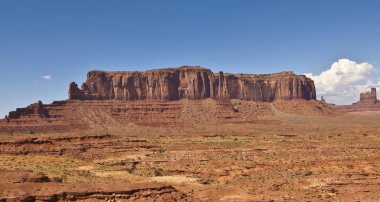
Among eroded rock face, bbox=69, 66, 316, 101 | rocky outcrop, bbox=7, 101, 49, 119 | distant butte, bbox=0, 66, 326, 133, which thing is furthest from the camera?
eroded rock face, bbox=69, 66, 316, 101

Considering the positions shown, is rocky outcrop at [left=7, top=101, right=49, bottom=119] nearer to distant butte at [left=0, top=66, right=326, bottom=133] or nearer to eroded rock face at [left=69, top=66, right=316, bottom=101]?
distant butte at [left=0, top=66, right=326, bottom=133]

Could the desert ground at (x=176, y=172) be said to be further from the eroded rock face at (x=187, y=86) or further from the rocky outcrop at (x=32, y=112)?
the eroded rock face at (x=187, y=86)

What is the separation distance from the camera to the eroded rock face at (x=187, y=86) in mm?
127562

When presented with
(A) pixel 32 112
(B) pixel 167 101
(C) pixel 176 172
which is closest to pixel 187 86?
(B) pixel 167 101

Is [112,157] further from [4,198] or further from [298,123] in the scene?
[298,123]

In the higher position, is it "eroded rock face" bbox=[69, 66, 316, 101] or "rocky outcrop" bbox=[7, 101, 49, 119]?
"eroded rock face" bbox=[69, 66, 316, 101]

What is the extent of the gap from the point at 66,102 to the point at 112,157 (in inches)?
2548

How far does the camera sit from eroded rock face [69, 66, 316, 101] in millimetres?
127562

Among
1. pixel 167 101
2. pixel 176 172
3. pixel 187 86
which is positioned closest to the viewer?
pixel 176 172

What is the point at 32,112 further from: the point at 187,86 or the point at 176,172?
the point at 176,172

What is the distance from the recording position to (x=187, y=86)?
447 feet

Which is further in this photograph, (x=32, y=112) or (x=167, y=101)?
(x=167, y=101)

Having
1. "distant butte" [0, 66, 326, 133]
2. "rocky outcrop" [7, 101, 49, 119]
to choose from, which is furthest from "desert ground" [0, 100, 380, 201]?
"rocky outcrop" [7, 101, 49, 119]

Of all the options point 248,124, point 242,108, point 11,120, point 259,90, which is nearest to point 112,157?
point 11,120
